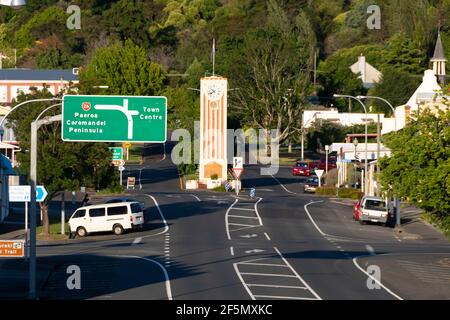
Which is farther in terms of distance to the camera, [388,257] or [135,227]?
[135,227]

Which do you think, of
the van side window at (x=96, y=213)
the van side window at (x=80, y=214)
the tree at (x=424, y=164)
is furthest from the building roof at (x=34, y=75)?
the tree at (x=424, y=164)

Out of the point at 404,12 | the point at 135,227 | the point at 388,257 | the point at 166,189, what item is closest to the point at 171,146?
the point at 166,189

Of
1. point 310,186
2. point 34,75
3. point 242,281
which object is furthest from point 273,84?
point 242,281

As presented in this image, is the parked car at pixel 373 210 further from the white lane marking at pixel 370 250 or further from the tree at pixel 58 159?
the tree at pixel 58 159

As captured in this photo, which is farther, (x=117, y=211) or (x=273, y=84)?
(x=273, y=84)

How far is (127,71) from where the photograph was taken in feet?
428

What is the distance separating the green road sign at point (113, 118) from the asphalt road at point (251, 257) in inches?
184

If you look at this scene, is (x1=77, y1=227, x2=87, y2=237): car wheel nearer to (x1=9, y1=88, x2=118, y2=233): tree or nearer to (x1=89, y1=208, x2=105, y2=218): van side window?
(x1=89, y1=208, x2=105, y2=218): van side window

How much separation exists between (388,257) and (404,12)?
11639 cm

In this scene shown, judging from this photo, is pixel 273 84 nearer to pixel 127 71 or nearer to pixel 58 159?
pixel 127 71

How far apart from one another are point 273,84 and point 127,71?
61.9ft

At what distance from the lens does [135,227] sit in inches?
2227

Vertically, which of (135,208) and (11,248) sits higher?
(11,248)
